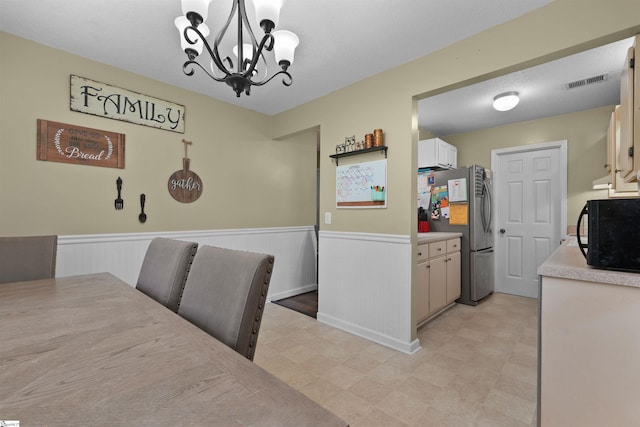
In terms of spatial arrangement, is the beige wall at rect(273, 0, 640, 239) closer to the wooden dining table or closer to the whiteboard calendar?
the whiteboard calendar

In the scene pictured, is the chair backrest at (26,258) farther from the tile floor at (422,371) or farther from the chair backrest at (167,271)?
the tile floor at (422,371)

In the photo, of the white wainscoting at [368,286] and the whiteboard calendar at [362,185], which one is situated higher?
the whiteboard calendar at [362,185]

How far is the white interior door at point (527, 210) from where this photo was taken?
3.49m

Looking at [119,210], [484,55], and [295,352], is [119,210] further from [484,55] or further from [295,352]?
[484,55]

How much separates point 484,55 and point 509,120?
2.24 m

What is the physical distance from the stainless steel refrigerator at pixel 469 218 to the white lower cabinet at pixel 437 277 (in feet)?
0.45

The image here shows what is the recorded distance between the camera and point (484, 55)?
189 cm

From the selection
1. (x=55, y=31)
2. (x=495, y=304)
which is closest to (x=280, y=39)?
(x=55, y=31)

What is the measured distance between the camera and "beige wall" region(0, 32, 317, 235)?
6.54 feet

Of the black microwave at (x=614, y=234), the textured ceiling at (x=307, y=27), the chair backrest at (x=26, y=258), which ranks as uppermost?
the textured ceiling at (x=307, y=27)

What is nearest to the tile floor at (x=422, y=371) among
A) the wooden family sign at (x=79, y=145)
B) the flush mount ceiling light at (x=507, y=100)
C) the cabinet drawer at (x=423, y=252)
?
the cabinet drawer at (x=423, y=252)

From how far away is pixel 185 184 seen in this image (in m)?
2.81

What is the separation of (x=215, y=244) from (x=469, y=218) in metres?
3.00

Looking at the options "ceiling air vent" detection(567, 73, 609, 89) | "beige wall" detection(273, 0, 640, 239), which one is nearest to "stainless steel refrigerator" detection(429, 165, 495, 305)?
"ceiling air vent" detection(567, 73, 609, 89)
